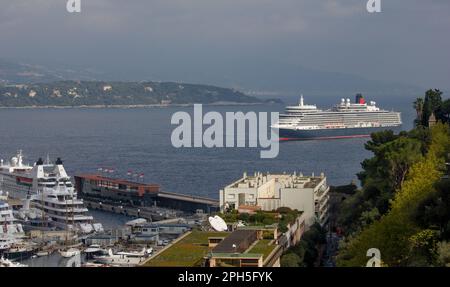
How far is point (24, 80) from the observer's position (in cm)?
14150

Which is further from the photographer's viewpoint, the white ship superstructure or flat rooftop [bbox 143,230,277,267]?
the white ship superstructure

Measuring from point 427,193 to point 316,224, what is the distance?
684 centimetres

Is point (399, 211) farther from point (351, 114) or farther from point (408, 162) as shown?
point (351, 114)

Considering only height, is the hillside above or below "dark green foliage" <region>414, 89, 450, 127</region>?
above

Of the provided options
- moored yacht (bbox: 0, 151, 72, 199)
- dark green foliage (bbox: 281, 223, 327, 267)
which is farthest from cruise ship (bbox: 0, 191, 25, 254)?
dark green foliage (bbox: 281, 223, 327, 267)

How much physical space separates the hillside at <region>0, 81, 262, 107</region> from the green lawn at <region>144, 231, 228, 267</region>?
93.7 m

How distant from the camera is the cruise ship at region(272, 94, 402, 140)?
5041cm

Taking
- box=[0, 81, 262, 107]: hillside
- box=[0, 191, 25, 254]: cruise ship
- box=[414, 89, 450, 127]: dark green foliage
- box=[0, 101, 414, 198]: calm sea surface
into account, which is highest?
box=[0, 81, 262, 107]: hillside

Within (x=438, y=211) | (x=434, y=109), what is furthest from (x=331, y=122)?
(x=438, y=211)

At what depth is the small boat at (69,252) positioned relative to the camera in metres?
17.5

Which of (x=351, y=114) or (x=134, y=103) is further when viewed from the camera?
(x=134, y=103)

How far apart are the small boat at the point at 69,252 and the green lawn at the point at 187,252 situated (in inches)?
187

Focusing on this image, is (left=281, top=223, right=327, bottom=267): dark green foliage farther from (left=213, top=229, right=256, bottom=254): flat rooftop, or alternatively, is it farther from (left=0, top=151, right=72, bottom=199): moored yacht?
(left=0, top=151, right=72, bottom=199): moored yacht
